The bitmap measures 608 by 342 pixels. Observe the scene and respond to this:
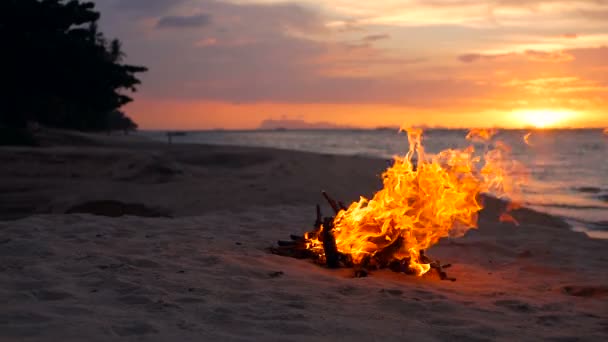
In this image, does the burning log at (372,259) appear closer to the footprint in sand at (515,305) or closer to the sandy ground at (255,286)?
the sandy ground at (255,286)

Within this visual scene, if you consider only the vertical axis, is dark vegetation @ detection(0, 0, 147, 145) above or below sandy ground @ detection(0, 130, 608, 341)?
above

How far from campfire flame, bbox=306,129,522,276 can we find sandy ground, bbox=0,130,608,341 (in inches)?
14.2

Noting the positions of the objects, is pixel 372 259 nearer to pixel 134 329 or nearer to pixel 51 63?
pixel 134 329

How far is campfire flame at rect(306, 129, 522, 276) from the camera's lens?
6.72m

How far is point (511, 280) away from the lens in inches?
270

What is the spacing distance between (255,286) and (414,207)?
86.0 inches

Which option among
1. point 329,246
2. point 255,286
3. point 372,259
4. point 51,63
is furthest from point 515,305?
point 51,63

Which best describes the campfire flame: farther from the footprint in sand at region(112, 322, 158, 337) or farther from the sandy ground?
the footprint in sand at region(112, 322, 158, 337)

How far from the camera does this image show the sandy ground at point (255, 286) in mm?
4473

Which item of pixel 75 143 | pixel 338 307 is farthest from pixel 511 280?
pixel 75 143

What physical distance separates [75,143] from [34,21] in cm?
888

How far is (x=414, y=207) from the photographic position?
22.3ft

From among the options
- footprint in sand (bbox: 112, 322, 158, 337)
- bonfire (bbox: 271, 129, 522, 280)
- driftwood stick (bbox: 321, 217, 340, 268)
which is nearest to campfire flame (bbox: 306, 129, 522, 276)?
bonfire (bbox: 271, 129, 522, 280)

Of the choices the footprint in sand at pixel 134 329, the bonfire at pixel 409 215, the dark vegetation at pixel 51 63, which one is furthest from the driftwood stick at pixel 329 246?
the dark vegetation at pixel 51 63
